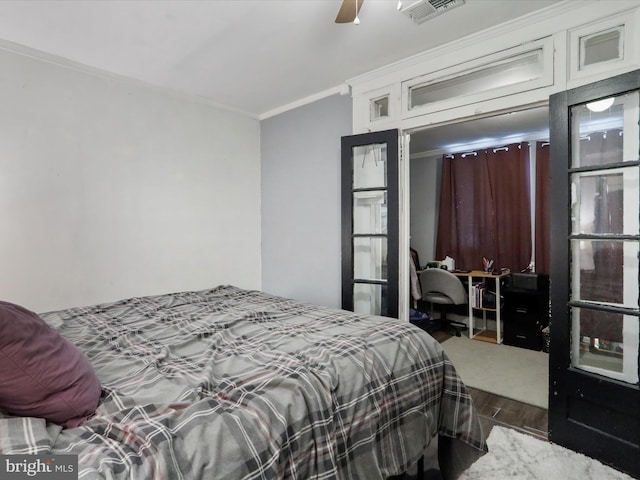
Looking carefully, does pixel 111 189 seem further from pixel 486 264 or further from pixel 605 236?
pixel 486 264

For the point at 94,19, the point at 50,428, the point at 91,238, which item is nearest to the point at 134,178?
the point at 91,238

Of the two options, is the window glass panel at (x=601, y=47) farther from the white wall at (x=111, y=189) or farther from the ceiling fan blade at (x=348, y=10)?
the white wall at (x=111, y=189)

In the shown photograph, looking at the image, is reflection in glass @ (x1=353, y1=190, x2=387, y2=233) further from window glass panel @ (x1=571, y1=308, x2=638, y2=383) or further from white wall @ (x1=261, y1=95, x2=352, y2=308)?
window glass panel @ (x1=571, y1=308, x2=638, y2=383)

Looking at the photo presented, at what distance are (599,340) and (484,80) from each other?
1941mm

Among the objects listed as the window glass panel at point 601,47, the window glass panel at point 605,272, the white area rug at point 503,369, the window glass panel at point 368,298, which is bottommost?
the white area rug at point 503,369

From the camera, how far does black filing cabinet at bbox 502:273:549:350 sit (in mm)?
3938

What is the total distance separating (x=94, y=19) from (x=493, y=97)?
2.67 m

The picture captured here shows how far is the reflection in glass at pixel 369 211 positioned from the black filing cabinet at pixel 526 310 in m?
2.15

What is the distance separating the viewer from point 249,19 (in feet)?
7.27

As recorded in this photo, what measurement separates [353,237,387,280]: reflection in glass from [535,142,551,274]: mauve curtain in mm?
2577
